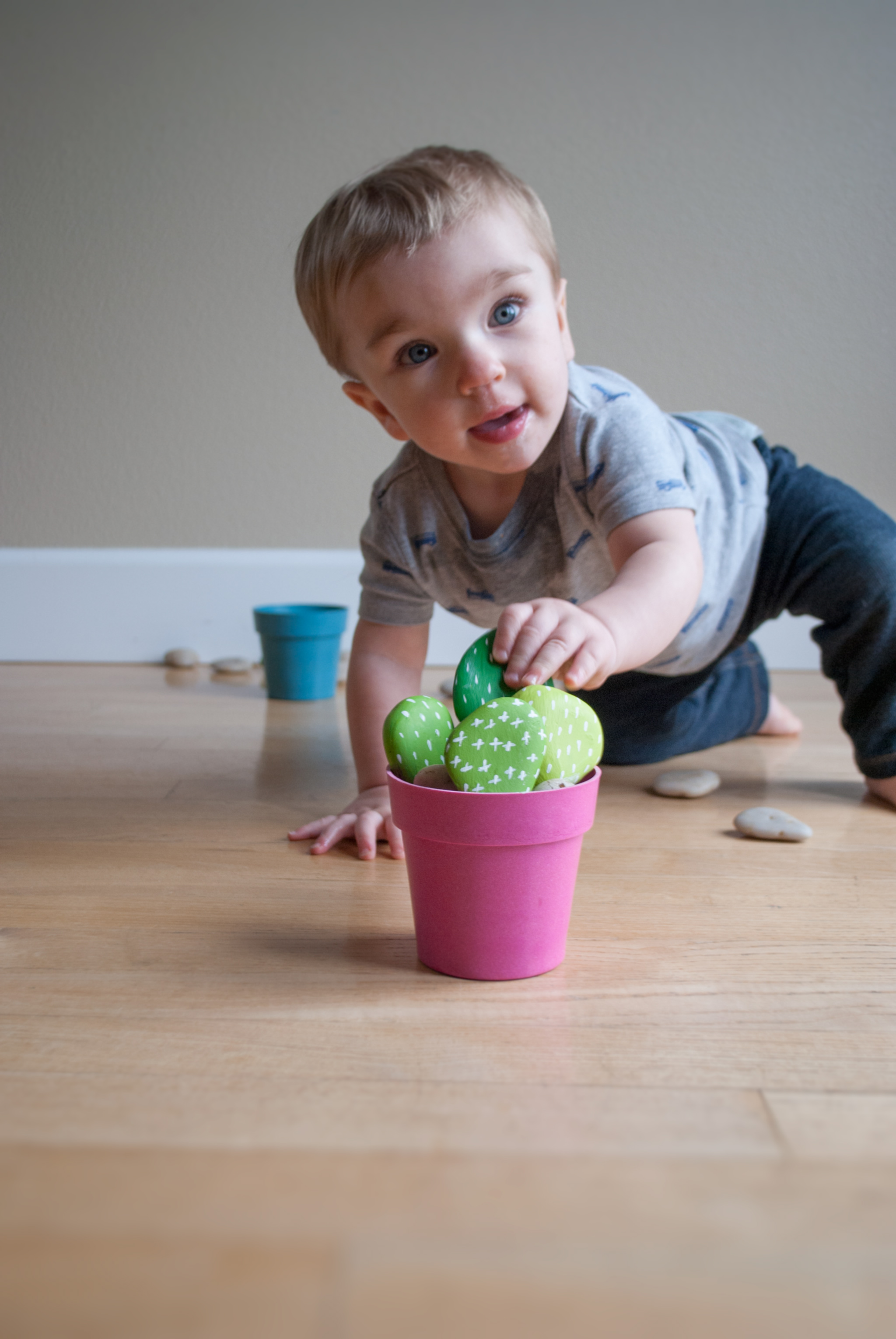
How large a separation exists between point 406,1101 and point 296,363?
1538 mm

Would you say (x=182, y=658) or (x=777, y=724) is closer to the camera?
(x=777, y=724)

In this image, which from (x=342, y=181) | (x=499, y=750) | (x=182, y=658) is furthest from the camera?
(x=182, y=658)

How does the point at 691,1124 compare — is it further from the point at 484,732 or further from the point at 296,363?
the point at 296,363

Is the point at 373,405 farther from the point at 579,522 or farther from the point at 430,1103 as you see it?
the point at 430,1103

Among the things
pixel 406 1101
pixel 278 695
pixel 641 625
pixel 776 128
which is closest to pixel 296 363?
pixel 278 695

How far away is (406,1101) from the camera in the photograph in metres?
0.50

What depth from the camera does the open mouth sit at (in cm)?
89

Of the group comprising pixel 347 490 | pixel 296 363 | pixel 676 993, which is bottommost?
Result: pixel 676 993

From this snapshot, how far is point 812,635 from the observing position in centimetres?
111

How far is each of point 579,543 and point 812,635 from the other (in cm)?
27

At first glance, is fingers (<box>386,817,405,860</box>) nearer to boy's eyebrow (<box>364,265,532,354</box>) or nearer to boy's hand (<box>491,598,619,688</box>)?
boy's hand (<box>491,598,619,688</box>)

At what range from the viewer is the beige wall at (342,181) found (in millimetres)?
1740

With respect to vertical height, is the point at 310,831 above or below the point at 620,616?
below

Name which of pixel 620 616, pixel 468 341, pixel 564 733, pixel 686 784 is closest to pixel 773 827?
pixel 686 784
